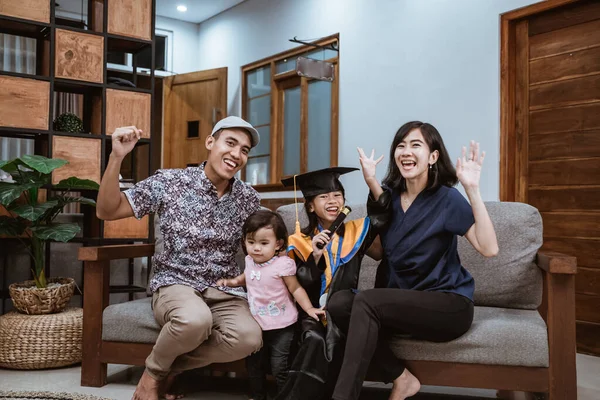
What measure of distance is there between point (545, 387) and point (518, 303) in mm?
458

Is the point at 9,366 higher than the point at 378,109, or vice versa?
the point at 378,109

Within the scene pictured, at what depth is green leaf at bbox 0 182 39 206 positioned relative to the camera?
2.66 meters

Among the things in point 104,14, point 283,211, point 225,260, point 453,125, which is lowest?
point 225,260

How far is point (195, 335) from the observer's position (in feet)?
6.75

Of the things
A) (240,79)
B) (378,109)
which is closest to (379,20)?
(378,109)

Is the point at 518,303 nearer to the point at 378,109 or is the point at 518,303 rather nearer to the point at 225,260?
the point at 225,260

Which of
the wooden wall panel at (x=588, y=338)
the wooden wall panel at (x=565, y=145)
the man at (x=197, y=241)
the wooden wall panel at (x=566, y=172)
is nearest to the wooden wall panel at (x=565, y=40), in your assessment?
the wooden wall panel at (x=565, y=145)

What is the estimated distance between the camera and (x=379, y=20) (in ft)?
16.6

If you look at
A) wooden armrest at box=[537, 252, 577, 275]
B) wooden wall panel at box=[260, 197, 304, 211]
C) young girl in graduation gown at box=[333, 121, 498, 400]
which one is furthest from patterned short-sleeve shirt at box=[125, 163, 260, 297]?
wooden wall panel at box=[260, 197, 304, 211]

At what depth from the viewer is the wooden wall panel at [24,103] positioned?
Answer: 3129 mm

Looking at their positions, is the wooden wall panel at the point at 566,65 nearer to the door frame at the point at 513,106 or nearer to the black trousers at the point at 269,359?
the door frame at the point at 513,106

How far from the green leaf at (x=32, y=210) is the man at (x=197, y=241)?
70 centimetres

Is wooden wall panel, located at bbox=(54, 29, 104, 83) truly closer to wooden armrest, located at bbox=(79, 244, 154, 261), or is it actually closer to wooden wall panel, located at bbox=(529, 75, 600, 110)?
wooden armrest, located at bbox=(79, 244, 154, 261)

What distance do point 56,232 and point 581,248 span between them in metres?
3.00
